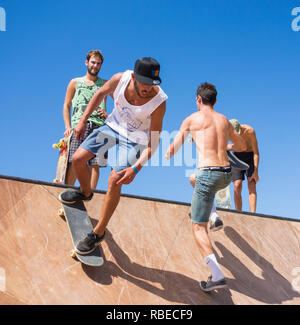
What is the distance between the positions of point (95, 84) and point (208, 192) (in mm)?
2743

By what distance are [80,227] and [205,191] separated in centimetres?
161

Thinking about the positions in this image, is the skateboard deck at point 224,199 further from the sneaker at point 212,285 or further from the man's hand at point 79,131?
the man's hand at point 79,131

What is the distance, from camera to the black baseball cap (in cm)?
406

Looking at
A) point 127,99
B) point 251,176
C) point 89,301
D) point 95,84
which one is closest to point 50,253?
point 89,301

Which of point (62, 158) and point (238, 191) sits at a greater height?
point (62, 158)

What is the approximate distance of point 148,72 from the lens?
408cm

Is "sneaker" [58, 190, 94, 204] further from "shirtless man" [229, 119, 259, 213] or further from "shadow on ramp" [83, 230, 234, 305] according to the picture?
"shirtless man" [229, 119, 259, 213]

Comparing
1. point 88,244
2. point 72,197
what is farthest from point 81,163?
point 88,244

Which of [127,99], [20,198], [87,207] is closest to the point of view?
[127,99]

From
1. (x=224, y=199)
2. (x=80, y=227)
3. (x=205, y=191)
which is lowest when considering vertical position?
(x=80, y=227)

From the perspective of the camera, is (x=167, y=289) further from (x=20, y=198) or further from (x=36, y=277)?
(x=20, y=198)

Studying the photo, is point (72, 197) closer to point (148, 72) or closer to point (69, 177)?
point (69, 177)

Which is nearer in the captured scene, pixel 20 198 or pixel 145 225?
pixel 20 198

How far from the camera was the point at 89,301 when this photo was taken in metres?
3.81
